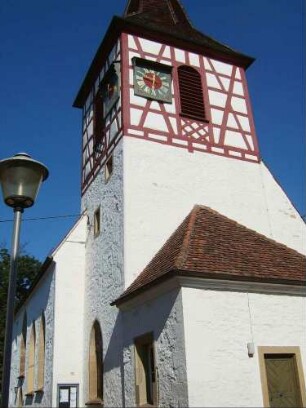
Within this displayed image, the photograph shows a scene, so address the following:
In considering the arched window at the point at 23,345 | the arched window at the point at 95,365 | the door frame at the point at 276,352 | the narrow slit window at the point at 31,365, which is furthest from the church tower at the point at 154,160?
the arched window at the point at 23,345

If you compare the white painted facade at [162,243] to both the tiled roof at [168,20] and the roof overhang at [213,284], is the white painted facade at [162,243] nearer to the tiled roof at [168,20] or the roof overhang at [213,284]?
the roof overhang at [213,284]

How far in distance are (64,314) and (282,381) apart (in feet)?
21.9

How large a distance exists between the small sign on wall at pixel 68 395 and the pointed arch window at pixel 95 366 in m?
0.56

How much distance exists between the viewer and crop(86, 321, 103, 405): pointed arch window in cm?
1243

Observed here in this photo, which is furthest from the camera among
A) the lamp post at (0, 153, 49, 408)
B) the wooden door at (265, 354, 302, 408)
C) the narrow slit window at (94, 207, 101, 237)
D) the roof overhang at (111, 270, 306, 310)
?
the narrow slit window at (94, 207, 101, 237)

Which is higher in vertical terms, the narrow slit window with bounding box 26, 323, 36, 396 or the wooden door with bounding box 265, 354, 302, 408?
the narrow slit window with bounding box 26, 323, 36, 396

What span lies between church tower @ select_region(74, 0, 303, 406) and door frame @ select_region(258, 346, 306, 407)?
10.5 ft

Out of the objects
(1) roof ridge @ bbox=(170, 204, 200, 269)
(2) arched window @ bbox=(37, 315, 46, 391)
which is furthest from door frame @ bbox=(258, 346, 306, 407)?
(2) arched window @ bbox=(37, 315, 46, 391)

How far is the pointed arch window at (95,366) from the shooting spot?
40.8ft

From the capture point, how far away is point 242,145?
1502cm

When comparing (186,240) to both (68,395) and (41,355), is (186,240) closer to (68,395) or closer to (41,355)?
(68,395)

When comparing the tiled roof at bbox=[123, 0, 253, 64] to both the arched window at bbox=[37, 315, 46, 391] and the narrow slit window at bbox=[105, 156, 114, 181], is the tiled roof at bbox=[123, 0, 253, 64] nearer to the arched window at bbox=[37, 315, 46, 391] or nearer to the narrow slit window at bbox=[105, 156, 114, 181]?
the narrow slit window at bbox=[105, 156, 114, 181]

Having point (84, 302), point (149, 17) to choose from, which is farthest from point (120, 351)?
point (149, 17)

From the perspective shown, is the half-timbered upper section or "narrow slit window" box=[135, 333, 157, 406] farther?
the half-timbered upper section
